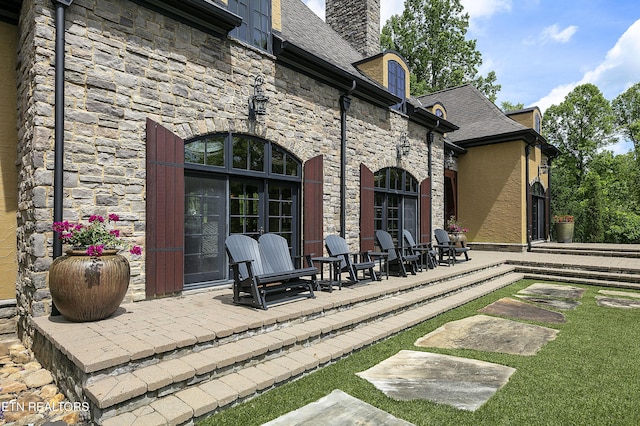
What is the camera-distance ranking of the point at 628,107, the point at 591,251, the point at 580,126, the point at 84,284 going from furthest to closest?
1. the point at 628,107
2. the point at 580,126
3. the point at 591,251
4. the point at 84,284

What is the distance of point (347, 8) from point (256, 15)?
624 cm

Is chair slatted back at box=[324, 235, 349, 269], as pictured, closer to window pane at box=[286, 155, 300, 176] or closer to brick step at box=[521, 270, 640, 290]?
window pane at box=[286, 155, 300, 176]

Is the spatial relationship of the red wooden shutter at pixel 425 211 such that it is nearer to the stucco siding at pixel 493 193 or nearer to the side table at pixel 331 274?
the stucco siding at pixel 493 193

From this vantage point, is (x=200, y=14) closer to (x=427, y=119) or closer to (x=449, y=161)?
(x=427, y=119)

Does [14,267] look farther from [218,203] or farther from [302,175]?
[302,175]

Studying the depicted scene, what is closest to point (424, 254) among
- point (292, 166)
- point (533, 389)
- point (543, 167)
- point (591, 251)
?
point (292, 166)

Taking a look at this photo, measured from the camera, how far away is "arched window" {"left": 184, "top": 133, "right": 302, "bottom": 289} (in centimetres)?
516

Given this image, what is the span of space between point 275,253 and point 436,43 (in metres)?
22.8

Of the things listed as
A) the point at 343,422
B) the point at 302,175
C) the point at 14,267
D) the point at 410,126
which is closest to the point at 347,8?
the point at 410,126

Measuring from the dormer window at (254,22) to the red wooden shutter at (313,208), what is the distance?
2.19 m

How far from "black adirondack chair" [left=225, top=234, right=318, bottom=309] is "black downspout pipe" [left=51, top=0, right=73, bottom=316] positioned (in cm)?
180

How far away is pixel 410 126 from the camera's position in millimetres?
9953

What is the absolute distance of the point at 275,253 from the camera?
509cm

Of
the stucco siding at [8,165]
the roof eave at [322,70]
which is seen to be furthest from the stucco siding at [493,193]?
the stucco siding at [8,165]
